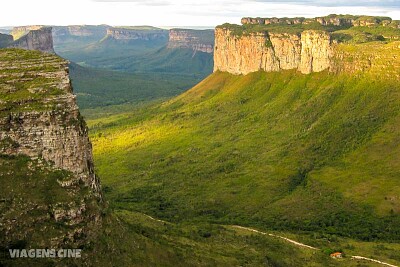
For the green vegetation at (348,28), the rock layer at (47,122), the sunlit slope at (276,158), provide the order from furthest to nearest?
the green vegetation at (348,28) < the sunlit slope at (276,158) < the rock layer at (47,122)

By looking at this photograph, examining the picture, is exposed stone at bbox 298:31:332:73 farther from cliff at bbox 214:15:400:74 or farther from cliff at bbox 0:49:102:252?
cliff at bbox 0:49:102:252

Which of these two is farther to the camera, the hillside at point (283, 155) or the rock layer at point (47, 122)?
the hillside at point (283, 155)

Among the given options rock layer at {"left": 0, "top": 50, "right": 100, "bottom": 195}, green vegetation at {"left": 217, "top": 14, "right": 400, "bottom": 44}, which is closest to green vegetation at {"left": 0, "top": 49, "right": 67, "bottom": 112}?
rock layer at {"left": 0, "top": 50, "right": 100, "bottom": 195}

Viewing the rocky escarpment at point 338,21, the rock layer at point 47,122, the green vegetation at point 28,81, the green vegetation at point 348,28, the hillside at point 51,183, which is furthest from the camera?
the rocky escarpment at point 338,21

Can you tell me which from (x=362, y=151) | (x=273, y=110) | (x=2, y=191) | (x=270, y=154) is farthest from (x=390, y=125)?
(x=2, y=191)

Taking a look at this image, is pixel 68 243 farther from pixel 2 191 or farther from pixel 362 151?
pixel 362 151

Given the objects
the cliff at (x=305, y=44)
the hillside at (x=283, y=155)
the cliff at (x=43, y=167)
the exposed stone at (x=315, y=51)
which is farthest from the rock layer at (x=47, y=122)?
the exposed stone at (x=315, y=51)

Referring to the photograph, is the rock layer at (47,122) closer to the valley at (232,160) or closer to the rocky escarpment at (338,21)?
the valley at (232,160)

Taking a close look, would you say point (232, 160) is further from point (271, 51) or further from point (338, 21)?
point (338, 21)
